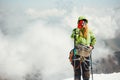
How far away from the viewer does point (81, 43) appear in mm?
8453

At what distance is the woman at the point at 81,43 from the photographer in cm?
842

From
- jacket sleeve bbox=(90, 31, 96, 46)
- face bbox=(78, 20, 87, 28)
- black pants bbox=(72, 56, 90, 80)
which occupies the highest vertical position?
face bbox=(78, 20, 87, 28)

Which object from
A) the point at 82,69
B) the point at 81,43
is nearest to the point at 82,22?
the point at 81,43

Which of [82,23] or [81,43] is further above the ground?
[82,23]

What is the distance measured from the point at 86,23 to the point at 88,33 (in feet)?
0.94

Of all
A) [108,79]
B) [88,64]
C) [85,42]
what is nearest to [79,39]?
[85,42]

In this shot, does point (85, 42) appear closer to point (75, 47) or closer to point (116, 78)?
point (75, 47)

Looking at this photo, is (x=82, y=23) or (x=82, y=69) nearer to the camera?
(x=82, y=23)

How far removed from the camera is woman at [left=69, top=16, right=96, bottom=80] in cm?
842

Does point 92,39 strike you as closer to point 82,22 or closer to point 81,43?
point 81,43

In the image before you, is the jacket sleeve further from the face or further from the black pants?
the black pants

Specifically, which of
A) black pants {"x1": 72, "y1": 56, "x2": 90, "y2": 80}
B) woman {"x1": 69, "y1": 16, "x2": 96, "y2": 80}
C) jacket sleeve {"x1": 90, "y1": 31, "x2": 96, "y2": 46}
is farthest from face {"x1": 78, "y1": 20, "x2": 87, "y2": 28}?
black pants {"x1": 72, "y1": 56, "x2": 90, "y2": 80}

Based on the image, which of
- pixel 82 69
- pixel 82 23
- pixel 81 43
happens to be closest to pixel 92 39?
pixel 81 43

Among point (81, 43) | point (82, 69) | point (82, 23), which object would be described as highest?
point (82, 23)
